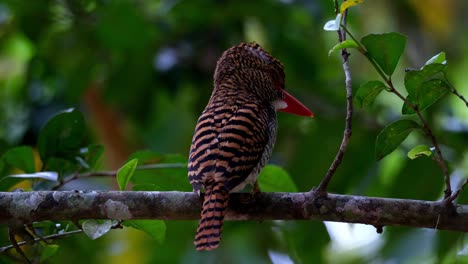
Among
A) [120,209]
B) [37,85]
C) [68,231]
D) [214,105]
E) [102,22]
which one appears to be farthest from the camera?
[37,85]

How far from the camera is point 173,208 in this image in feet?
8.90

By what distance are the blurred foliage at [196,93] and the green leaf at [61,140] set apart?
0.93 m

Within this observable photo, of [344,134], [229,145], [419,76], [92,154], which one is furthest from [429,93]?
[92,154]

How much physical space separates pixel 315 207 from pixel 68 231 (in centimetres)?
83

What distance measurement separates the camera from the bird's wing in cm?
296

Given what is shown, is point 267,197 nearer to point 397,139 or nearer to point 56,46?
point 397,139

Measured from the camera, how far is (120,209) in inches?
106

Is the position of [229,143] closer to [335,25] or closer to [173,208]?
[173,208]

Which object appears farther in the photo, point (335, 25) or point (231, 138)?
point (231, 138)

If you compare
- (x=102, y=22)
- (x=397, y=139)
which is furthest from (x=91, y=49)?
(x=397, y=139)

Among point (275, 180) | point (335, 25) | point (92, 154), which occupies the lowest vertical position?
point (275, 180)

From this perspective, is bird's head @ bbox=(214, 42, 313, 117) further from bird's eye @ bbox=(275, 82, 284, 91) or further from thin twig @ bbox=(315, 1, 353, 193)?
thin twig @ bbox=(315, 1, 353, 193)

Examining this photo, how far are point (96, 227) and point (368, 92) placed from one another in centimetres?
93

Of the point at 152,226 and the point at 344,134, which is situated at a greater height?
the point at 344,134
